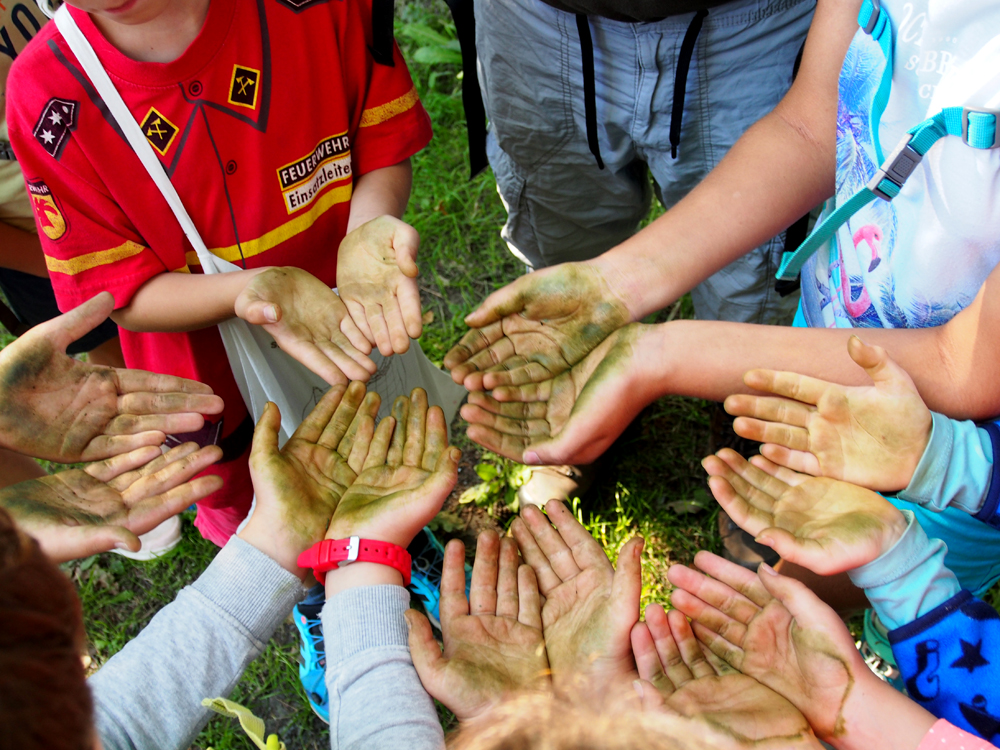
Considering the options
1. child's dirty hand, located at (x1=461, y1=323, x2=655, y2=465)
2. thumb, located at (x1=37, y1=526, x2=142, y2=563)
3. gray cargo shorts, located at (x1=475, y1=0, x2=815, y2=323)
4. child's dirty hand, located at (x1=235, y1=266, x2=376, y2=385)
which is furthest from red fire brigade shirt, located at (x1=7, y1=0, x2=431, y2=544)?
child's dirty hand, located at (x1=461, y1=323, x2=655, y2=465)

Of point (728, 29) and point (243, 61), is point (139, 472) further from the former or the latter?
point (728, 29)

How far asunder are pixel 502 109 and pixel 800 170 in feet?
3.74

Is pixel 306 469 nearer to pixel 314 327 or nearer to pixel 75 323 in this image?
pixel 314 327

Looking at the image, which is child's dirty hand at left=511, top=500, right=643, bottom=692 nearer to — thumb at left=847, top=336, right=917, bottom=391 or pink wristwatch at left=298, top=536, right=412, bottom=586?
pink wristwatch at left=298, top=536, right=412, bottom=586

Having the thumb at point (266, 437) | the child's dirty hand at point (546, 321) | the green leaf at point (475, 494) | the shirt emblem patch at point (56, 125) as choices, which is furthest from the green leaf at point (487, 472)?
the shirt emblem patch at point (56, 125)

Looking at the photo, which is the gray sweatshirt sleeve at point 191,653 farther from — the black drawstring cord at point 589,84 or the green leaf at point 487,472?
the black drawstring cord at point 589,84

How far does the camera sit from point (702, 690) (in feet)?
5.04

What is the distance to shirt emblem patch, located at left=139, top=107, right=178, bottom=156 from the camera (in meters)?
1.86

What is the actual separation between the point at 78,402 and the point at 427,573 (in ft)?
4.35

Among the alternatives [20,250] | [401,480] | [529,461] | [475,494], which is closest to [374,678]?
[401,480]

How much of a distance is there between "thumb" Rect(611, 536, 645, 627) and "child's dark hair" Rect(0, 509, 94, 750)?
107 cm

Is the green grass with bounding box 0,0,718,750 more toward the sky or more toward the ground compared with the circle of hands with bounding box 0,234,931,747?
more toward the ground

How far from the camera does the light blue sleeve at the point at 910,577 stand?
148 centimetres

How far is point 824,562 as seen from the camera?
146cm
